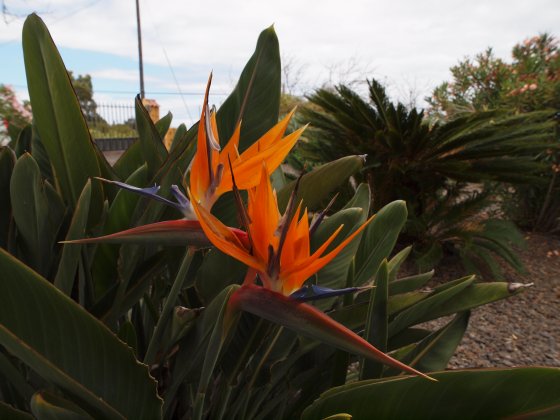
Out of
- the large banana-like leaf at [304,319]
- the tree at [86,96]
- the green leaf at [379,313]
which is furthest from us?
the tree at [86,96]

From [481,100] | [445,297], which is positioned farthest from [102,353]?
[481,100]

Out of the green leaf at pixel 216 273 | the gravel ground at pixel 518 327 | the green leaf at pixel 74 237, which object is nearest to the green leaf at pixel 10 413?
the green leaf at pixel 74 237

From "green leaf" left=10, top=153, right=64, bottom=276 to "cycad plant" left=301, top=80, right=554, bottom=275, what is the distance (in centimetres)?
202

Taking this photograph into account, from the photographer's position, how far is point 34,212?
0.73 metres

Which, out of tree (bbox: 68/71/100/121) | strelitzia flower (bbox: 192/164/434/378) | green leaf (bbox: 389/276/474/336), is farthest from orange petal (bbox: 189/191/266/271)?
tree (bbox: 68/71/100/121)

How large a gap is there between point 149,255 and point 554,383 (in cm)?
61

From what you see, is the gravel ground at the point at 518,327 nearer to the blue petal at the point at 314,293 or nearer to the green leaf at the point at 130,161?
the green leaf at the point at 130,161

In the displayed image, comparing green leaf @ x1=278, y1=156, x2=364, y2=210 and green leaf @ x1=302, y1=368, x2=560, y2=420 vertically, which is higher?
green leaf @ x1=278, y1=156, x2=364, y2=210

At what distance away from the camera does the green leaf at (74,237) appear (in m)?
0.66

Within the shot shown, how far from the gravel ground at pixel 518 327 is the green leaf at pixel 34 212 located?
66.5 inches

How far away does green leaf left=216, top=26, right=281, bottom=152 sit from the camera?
844 millimetres

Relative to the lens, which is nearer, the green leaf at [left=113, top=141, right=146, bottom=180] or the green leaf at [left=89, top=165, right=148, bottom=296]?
the green leaf at [left=89, top=165, right=148, bottom=296]

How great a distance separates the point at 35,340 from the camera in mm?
514

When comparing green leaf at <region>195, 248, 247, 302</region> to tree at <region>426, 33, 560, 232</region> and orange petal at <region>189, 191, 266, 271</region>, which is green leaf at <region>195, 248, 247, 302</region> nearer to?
orange petal at <region>189, 191, 266, 271</region>
